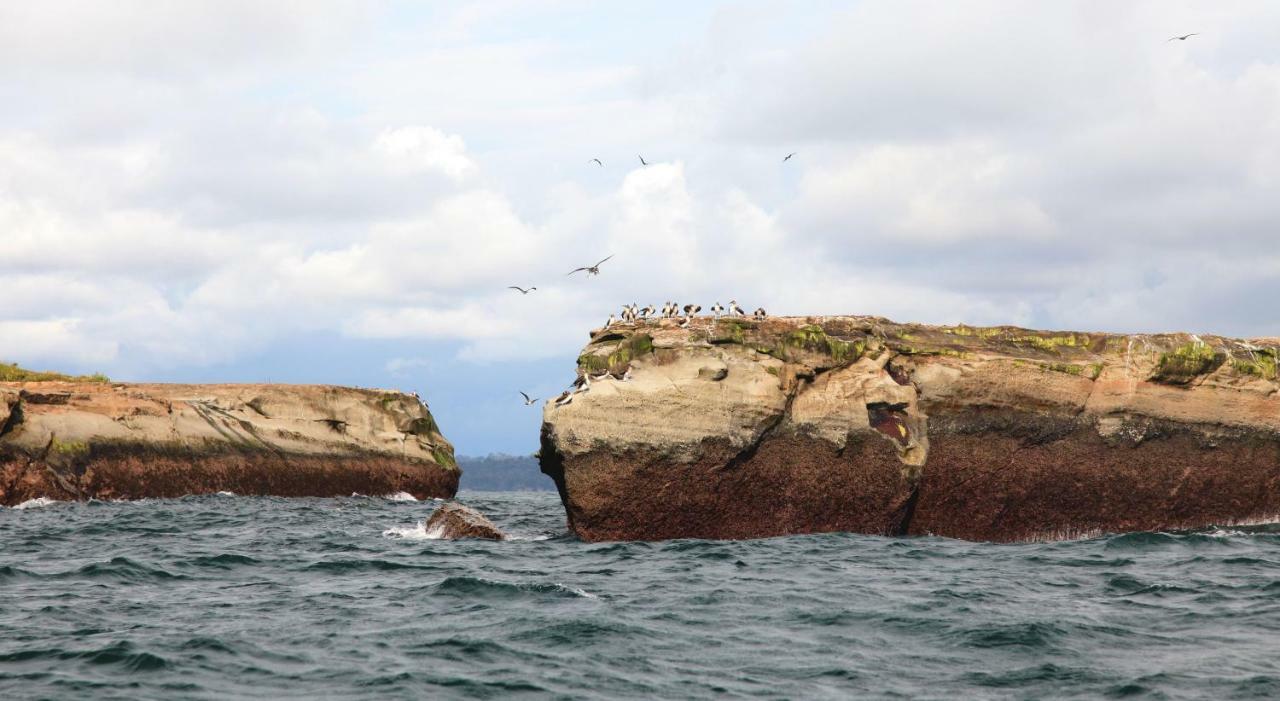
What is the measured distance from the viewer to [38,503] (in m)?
35.0

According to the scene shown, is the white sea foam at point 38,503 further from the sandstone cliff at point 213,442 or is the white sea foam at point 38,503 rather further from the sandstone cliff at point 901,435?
the sandstone cliff at point 901,435

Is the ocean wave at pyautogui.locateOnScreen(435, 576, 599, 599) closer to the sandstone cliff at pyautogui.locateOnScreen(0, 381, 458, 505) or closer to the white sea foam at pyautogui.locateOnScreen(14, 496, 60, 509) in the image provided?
the white sea foam at pyautogui.locateOnScreen(14, 496, 60, 509)

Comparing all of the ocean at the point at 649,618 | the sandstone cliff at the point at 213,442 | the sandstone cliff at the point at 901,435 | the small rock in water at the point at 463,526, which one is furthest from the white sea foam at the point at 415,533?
the sandstone cliff at the point at 213,442

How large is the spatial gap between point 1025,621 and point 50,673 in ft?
35.3

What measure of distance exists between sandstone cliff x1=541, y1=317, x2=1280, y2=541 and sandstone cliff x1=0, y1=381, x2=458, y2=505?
20.0 m

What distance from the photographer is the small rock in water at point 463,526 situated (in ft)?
82.8

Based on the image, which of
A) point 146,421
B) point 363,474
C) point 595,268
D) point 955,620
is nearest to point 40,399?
point 146,421

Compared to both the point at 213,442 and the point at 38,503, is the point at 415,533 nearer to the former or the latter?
the point at 38,503

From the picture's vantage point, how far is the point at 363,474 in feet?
148

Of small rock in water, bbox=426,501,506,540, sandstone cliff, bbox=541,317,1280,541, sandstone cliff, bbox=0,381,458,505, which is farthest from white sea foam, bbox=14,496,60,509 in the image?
sandstone cliff, bbox=541,317,1280,541

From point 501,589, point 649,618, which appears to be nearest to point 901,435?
point 501,589

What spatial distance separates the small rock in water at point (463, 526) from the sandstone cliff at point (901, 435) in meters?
2.87

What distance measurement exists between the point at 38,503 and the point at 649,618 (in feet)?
85.1

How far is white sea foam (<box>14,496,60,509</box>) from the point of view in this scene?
112ft
